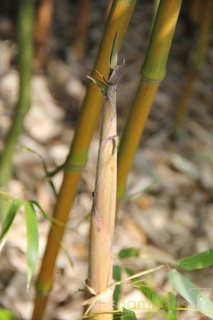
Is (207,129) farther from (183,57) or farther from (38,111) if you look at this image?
(38,111)

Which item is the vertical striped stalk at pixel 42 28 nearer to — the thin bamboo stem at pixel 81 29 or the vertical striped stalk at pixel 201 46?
the thin bamboo stem at pixel 81 29

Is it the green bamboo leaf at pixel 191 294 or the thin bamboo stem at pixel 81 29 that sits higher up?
the thin bamboo stem at pixel 81 29

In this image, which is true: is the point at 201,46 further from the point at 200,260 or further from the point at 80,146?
the point at 200,260

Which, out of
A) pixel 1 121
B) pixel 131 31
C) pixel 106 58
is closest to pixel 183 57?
pixel 131 31

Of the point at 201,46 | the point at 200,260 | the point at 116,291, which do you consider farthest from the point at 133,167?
the point at 200,260

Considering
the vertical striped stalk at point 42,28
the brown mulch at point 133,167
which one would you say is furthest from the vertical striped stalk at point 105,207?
the vertical striped stalk at point 42,28

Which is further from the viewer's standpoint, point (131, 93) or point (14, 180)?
point (131, 93)
